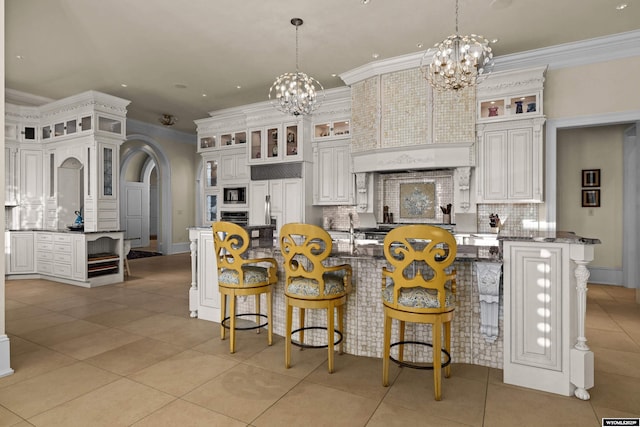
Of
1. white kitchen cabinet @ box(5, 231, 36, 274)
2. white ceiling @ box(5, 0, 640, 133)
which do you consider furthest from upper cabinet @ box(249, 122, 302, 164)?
white kitchen cabinet @ box(5, 231, 36, 274)

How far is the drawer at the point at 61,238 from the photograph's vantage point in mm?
6282

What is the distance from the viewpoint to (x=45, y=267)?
6684mm

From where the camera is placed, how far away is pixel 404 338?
3.01 m

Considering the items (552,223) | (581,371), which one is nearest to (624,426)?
(581,371)

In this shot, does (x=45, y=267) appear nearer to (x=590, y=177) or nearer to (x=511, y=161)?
(x=511, y=161)

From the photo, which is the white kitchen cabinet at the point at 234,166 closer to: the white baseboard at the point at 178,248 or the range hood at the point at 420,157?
the range hood at the point at 420,157

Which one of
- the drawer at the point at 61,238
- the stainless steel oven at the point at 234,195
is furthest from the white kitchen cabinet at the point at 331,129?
the drawer at the point at 61,238

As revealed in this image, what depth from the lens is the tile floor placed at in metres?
2.19

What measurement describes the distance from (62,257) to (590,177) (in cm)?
921

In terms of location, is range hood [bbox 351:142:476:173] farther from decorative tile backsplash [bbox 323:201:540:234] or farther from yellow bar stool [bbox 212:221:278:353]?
yellow bar stool [bbox 212:221:278:353]

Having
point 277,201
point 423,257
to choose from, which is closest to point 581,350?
point 423,257

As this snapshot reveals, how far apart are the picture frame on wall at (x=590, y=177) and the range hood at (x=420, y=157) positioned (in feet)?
8.62

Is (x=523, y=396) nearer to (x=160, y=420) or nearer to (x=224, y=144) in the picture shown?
(x=160, y=420)

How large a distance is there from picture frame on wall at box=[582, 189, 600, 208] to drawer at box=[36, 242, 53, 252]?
941 centimetres
